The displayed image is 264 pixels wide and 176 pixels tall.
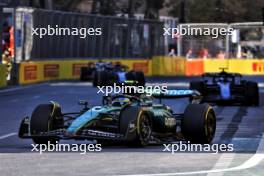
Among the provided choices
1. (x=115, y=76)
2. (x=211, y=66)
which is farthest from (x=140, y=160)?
(x=211, y=66)

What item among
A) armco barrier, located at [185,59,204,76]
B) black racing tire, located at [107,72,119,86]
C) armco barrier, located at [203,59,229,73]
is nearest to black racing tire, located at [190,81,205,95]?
black racing tire, located at [107,72,119,86]

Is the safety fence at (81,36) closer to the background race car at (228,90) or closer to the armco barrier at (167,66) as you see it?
the armco barrier at (167,66)

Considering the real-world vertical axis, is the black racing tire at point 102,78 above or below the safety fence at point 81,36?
below

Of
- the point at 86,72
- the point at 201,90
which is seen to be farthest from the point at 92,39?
the point at 201,90

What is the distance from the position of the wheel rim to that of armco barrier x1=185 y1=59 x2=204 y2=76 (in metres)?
40.0

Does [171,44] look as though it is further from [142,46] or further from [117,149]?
[117,149]

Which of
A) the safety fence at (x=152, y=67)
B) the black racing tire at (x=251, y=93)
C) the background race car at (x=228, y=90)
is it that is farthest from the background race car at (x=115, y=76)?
the black racing tire at (x=251, y=93)

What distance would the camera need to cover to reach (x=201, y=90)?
22.7 meters

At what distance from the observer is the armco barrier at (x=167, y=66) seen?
4903 cm

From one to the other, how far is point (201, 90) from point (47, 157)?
12120 mm

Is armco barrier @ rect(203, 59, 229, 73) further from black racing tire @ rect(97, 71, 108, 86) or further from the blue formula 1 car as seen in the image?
the blue formula 1 car

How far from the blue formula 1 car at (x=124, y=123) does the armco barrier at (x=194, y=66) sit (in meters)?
39.2

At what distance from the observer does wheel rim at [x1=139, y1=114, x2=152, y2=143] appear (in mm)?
12047

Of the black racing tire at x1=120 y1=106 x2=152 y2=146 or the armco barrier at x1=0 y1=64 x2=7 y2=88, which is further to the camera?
the armco barrier at x1=0 y1=64 x2=7 y2=88
